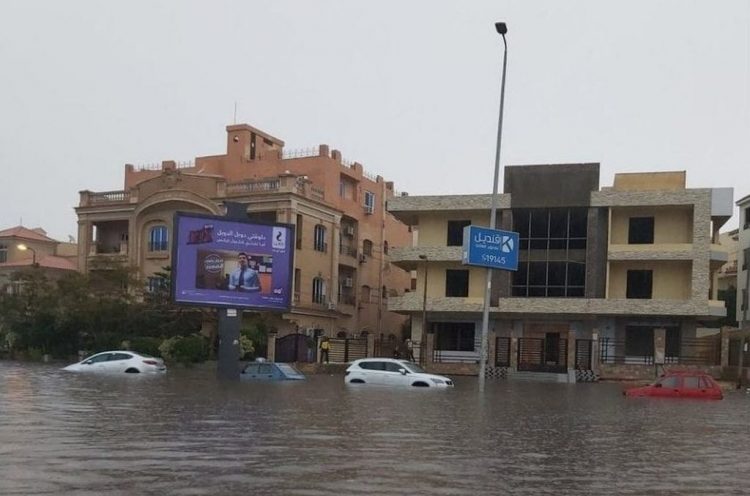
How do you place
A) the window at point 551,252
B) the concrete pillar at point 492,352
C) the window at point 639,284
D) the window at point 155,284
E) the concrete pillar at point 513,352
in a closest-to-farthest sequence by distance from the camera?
the concrete pillar at point 513,352, the concrete pillar at point 492,352, the window at point 639,284, the window at point 551,252, the window at point 155,284

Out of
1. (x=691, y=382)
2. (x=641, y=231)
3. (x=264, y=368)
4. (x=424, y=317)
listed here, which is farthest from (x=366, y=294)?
(x=691, y=382)

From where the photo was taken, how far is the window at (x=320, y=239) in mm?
55500

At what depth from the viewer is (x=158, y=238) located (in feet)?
185

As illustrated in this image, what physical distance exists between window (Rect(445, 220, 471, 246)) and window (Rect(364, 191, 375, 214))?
39.6ft

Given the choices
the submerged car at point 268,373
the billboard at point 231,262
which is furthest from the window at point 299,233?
the submerged car at point 268,373

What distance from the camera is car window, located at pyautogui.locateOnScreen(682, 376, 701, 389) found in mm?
29062

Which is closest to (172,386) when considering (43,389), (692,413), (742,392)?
(43,389)

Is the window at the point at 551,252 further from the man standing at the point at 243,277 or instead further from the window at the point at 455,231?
the man standing at the point at 243,277

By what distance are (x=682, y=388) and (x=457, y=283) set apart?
902 inches

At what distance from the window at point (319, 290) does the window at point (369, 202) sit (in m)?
8.27

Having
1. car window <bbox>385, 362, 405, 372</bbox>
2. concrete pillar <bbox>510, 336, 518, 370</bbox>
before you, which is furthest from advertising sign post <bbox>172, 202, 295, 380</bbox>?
concrete pillar <bbox>510, 336, 518, 370</bbox>

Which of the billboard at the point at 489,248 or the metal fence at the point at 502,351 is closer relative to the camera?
the billboard at the point at 489,248

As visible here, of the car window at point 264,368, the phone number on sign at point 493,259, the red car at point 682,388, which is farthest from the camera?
the car window at point 264,368

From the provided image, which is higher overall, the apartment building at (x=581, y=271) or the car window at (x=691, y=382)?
the apartment building at (x=581, y=271)
